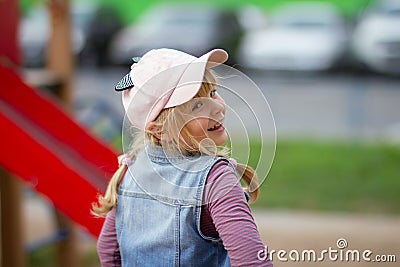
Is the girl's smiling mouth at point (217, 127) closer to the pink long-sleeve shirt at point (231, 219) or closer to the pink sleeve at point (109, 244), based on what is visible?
the pink long-sleeve shirt at point (231, 219)

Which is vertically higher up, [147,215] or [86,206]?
[86,206]

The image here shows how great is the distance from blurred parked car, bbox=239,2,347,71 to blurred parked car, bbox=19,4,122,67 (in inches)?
129

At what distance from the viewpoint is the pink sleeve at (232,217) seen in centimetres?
192

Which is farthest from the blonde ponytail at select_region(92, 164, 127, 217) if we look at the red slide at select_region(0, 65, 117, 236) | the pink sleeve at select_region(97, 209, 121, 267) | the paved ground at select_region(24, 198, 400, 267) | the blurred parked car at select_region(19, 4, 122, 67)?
the blurred parked car at select_region(19, 4, 122, 67)

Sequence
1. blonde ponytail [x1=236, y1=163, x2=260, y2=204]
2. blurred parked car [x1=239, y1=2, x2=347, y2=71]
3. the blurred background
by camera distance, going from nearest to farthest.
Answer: blonde ponytail [x1=236, y1=163, x2=260, y2=204] → the blurred background → blurred parked car [x1=239, y1=2, x2=347, y2=71]

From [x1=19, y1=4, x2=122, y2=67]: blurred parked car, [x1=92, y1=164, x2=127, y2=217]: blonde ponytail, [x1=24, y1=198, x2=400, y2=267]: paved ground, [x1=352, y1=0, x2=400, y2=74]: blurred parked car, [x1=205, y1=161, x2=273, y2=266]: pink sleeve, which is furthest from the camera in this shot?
[x1=19, y1=4, x2=122, y2=67]: blurred parked car

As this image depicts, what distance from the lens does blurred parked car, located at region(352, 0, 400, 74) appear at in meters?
15.4

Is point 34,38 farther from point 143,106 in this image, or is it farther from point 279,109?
point 143,106

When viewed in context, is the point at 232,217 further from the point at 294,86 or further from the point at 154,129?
the point at 294,86

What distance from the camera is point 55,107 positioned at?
362 centimetres

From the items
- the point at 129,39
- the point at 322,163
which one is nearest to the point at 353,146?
the point at 322,163

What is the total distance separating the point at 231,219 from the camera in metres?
1.94

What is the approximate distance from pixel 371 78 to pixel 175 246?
1481cm

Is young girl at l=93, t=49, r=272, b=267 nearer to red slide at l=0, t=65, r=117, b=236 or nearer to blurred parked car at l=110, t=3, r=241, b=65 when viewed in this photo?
red slide at l=0, t=65, r=117, b=236
